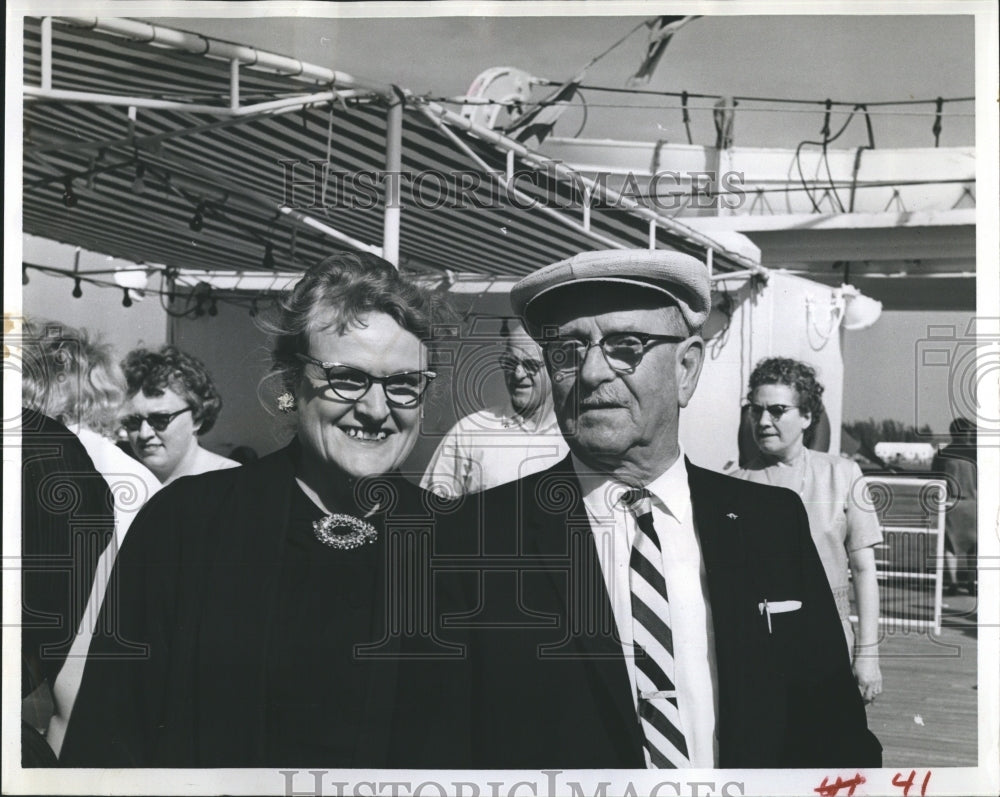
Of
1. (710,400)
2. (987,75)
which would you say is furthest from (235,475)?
(987,75)

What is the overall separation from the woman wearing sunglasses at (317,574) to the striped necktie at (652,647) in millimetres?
534

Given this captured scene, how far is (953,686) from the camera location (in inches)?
123

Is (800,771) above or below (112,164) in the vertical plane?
below

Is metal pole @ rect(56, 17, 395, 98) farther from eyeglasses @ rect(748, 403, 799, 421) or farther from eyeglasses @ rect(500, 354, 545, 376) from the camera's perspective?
eyeglasses @ rect(748, 403, 799, 421)

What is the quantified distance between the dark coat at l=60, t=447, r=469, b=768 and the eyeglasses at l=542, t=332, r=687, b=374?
1.84ft

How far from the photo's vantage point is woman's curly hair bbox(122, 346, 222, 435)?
3.07m

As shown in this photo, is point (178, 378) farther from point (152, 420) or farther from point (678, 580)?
point (678, 580)

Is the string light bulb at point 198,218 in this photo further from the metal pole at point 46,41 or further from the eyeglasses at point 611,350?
the eyeglasses at point 611,350

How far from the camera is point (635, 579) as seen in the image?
3057 millimetres

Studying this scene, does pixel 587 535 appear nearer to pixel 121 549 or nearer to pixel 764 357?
pixel 764 357

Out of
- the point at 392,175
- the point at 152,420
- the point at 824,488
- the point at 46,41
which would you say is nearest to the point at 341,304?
the point at 392,175

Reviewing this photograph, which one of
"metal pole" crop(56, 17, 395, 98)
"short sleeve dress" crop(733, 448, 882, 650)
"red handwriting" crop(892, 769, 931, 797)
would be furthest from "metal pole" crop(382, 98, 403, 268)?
"red handwriting" crop(892, 769, 931, 797)

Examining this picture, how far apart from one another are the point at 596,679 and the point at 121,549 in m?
1.46

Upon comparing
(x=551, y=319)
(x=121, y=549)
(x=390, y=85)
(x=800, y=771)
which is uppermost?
(x=390, y=85)
